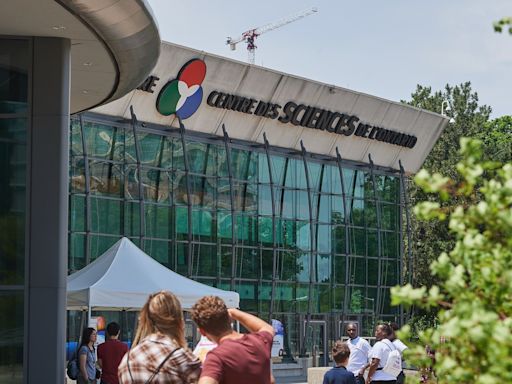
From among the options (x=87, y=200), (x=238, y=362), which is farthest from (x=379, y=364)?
(x=87, y=200)

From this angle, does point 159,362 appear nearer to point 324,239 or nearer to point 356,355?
point 356,355

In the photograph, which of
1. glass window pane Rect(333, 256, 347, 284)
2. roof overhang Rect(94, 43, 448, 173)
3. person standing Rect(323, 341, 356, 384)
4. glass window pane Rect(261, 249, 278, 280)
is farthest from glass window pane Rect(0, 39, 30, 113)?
glass window pane Rect(333, 256, 347, 284)

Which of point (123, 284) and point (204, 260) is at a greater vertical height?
point (204, 260)

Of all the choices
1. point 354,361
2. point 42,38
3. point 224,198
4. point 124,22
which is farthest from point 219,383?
point 224,198

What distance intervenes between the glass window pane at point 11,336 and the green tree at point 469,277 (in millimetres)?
8116

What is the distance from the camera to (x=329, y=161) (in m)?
40.3

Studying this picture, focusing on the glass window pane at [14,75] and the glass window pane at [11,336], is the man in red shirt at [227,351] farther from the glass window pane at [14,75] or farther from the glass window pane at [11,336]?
the glass window pane at [14,75]

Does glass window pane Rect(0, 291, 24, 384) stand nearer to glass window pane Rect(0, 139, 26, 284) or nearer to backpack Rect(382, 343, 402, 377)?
glass window pane Rect(0, 139, 26, 284)

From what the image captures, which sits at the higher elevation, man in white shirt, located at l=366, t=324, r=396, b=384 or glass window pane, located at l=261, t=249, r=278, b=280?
glass window pane, located at l=261, t=249, r=278, b=280

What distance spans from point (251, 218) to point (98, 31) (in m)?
25.8

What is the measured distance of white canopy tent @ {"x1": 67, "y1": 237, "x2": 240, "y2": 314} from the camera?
53.4 feet

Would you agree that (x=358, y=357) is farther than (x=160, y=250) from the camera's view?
No

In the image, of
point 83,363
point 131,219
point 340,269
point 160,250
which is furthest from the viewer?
point 340,269

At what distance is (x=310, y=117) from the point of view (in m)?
38.3
